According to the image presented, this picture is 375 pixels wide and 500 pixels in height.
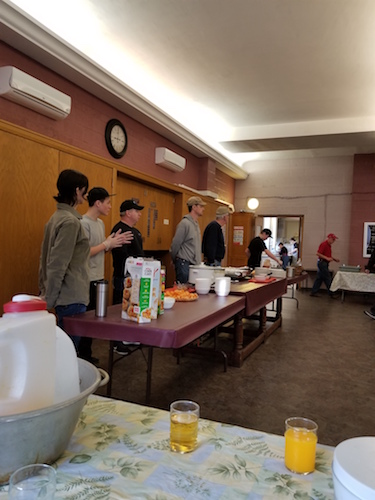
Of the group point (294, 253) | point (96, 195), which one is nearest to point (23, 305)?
point (96, 195)

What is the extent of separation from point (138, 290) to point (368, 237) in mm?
8761

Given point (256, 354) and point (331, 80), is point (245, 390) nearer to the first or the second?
point (256, 354)

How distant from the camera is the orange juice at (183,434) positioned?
834 mm

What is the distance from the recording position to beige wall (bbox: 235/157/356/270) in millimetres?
9734

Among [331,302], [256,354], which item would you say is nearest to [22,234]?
[256,354]

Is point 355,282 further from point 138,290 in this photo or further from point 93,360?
point 138,290

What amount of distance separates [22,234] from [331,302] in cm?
663

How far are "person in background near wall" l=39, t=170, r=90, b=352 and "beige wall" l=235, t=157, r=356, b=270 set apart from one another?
860 centimetres

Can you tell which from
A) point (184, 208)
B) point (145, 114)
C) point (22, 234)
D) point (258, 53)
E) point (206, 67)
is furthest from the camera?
point (184, 208)

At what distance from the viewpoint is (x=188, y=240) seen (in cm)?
438

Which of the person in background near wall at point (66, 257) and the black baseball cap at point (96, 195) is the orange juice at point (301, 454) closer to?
the person in background near wall at point (66, 257)

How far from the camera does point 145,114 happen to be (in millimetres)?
5461

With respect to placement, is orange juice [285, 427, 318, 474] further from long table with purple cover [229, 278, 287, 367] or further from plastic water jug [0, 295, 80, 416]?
long table with purple cover [229, 278, 287, 367]

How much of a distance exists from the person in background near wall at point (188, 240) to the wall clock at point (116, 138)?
5.04 feet
